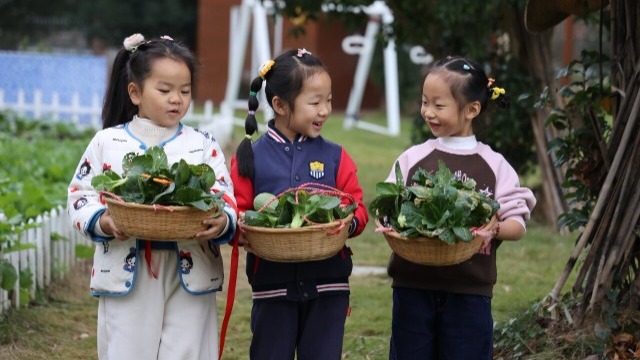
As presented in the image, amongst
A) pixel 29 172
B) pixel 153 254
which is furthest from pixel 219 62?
pixel 153 254

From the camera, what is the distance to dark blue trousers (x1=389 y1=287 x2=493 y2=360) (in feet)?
13.2

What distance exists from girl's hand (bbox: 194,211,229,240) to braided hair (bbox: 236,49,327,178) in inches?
14.3

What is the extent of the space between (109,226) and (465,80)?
1.38 m

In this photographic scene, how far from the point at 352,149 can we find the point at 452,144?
1297 centimetres

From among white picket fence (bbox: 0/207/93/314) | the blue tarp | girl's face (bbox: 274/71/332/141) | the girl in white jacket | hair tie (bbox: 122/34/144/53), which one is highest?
the blue tarp

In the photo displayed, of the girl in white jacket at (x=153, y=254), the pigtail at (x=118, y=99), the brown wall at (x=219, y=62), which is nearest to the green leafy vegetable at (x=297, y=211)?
the girl in white jacket at (x=153, y=254)

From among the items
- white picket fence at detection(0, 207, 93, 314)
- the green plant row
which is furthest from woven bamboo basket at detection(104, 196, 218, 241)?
white picket fence at detection(0, 207, 93, 314)

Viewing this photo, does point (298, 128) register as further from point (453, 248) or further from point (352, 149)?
point (352, 149)

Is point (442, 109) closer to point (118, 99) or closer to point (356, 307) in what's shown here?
point (118, 99)

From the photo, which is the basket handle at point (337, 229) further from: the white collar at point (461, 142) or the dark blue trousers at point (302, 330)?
the white collar at point (461, 142)

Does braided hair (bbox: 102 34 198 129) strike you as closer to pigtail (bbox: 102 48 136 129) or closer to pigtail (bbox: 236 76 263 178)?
pigtail (bbox: 102 48 136 129)

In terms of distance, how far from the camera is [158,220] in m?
3.45

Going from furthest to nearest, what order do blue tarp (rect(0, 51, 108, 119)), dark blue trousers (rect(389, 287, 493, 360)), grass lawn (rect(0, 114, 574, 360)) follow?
blue tarp (rect(0, 51, 108, 119)) → grass lawn (rect(0, 114, 574, 360)) → dark blue trousers (rect(389, 287, 493, 360))

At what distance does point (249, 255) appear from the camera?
13.3ft
